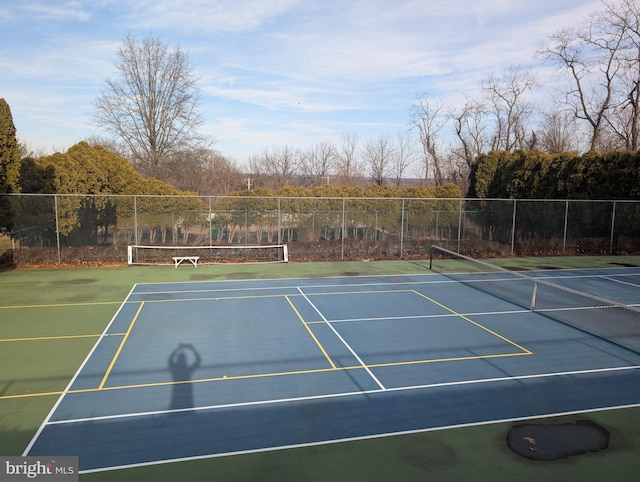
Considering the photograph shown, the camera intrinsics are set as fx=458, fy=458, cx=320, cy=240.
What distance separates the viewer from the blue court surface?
6.16 m

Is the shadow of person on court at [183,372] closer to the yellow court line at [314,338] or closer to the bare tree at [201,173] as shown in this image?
the yellow court line at [314,338]

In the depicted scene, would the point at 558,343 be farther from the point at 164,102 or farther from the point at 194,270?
the point at 164,102

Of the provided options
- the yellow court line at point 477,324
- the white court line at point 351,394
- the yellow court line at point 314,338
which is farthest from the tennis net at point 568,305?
the yellow court line at point 314,338

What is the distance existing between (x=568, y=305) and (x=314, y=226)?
11.9 meters

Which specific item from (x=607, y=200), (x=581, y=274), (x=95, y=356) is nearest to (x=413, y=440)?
(x=95, y=356)

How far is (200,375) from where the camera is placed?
8070 mm

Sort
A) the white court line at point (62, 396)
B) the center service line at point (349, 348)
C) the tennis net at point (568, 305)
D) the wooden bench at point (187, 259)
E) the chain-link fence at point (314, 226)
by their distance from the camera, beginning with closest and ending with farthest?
the white court line at point (62, 396), the center service line at point (349, 348), the tennis net at point (568, 305), the chain-link fence at point (314, 226), the wooden bench at point (187, 259)

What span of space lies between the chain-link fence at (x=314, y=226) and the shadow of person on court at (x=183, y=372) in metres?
12.1

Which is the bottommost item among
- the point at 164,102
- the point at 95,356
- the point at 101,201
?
the point at 95,356

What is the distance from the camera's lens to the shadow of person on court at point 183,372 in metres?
7.05

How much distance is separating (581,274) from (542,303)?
644cm

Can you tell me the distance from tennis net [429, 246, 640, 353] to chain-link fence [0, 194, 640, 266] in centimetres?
528

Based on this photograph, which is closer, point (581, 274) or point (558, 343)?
point (558, 343)

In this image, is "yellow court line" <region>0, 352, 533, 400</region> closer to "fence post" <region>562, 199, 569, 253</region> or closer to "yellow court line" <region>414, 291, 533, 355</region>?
"yellow court line" <region>414, 291, 533, 355</region>
